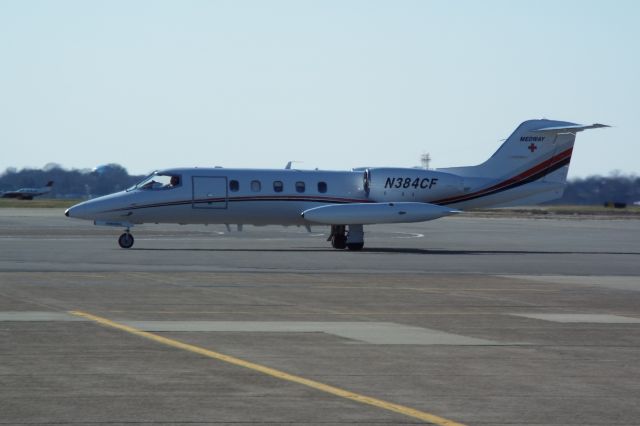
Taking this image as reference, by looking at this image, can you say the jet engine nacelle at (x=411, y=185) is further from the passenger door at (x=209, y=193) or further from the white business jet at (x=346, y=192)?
the passenger door at (x=209, y=193)

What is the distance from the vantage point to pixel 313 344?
50.5ft

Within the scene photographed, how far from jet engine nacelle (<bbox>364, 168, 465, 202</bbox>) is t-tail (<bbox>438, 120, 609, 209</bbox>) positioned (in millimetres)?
486

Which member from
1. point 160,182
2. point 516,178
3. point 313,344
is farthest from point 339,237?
point 313,344

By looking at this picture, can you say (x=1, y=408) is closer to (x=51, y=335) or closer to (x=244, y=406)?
(x=244, y=406)

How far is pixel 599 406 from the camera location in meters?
11.2

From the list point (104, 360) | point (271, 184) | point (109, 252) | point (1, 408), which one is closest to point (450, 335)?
point (104, 360)

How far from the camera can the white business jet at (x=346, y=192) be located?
42.6 meters

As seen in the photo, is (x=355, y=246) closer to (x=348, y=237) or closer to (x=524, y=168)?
(x=348, y=237)

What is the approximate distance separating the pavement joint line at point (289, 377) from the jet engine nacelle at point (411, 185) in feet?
91.7

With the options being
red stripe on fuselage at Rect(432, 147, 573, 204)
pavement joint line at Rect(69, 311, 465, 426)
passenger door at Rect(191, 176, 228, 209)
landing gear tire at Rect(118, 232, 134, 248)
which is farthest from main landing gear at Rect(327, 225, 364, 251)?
pavement joint line at Rect(69, 311, 465, 426)

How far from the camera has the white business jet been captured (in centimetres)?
4259

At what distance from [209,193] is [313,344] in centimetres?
2779

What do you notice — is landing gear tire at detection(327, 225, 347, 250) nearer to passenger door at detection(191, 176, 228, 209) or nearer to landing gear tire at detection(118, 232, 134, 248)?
passenger door at detection(191, 176, 228, 209)

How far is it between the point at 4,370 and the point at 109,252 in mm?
25917
